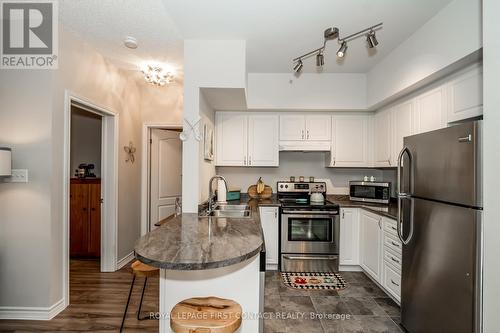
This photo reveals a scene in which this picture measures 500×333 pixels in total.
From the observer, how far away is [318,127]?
3578 mm

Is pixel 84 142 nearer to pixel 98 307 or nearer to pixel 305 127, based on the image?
pixel 98 307

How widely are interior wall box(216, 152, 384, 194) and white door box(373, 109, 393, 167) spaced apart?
0.59 metres

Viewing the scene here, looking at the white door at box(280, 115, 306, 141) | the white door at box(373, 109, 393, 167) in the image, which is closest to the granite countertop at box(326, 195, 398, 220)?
the white door at box(373, 109, 393, 167)

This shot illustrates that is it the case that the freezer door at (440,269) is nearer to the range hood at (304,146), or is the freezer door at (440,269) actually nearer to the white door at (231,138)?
the range hood at (304,146)

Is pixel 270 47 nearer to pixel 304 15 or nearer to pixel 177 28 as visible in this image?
pixel 304 15

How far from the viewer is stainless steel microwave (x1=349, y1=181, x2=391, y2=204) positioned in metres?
3.13

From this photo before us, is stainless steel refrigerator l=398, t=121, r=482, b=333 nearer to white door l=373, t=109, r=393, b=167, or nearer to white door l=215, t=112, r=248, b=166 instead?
white door l=373, t=109, r=393, b=167

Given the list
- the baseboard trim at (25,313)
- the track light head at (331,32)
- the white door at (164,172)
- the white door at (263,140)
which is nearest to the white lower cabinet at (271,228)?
the white door at (263,140)

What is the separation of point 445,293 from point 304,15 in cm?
225

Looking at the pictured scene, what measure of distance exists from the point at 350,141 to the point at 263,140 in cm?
125

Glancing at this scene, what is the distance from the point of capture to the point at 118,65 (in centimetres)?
312

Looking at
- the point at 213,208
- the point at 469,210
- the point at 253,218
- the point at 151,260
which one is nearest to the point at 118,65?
the point at 213,208

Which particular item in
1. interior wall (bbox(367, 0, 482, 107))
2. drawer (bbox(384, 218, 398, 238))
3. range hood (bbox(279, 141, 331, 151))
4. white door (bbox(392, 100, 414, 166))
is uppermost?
interior wall (bbox(367, 0, 482, 107))

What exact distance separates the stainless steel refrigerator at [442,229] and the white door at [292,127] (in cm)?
167
